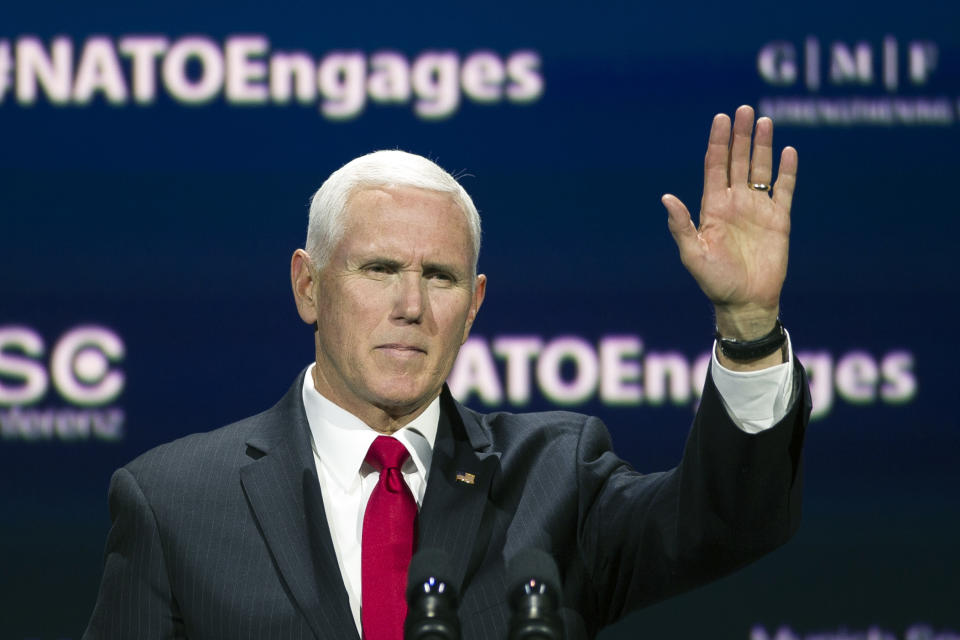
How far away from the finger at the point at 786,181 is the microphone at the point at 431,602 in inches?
33.0

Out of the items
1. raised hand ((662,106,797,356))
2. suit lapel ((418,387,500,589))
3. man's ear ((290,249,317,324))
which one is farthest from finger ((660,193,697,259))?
man's ear ((290,249,317,324))

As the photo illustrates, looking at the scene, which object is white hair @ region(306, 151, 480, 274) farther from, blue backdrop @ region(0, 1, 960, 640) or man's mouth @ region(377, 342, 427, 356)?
blue backdrop @ region(0, 1, 960, 640)

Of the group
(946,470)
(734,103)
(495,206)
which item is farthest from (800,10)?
(946,470)

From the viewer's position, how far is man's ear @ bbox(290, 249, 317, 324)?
2.31m

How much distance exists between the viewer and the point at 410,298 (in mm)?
2098

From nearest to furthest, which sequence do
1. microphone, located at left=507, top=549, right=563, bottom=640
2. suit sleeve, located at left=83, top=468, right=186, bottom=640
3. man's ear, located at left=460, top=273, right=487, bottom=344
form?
microphone, located at left=507, top=549, right=563, bottom=640 → suit sleeve, located at left=83, top=468, right=186, bottom=640 → man's ear, located at left=460, top=273, right=487, bottom=344

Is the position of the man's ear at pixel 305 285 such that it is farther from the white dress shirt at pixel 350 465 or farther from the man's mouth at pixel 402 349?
the man's mouth at pixel 402 349

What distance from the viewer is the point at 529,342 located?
130 inches

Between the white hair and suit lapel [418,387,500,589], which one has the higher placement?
the white hair

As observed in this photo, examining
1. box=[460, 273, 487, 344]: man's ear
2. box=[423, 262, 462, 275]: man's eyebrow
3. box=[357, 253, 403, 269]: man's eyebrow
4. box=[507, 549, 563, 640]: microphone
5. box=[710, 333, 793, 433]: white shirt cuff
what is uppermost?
box=[357, 253, 403, 269]: man's eyebrow

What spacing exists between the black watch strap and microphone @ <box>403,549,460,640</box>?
61 cm

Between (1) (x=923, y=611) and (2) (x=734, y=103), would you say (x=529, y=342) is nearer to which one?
(2) (x=734, y=103)

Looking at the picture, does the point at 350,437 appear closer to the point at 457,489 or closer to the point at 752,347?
the point at 457,489

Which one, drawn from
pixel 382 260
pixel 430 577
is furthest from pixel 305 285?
pixel 430 577
